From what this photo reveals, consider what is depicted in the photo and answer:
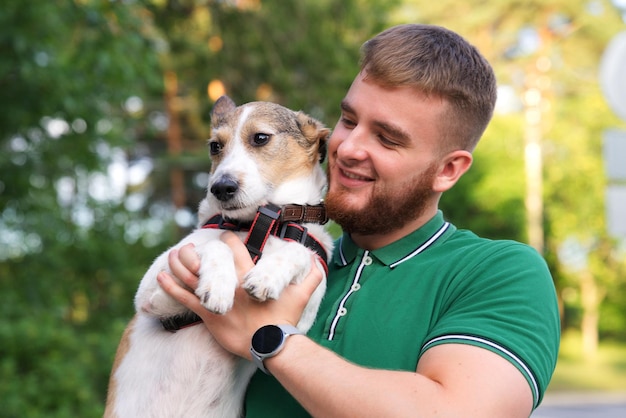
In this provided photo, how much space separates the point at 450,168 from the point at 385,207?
1.08 feet

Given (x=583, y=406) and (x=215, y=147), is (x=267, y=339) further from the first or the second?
(x=583, y=406)

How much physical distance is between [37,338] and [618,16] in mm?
27219

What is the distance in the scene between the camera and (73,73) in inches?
283

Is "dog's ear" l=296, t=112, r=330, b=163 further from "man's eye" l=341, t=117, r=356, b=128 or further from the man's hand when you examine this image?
the man's hand

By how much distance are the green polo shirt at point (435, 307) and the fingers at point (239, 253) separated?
348 millimetres

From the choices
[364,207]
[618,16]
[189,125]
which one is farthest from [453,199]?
[364,207]

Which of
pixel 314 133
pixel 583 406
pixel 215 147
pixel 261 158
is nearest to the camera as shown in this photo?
pixel 261 158

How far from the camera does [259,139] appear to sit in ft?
11.3

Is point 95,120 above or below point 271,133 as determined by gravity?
below

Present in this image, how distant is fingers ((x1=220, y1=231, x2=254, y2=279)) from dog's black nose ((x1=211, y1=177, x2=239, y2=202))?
198mm

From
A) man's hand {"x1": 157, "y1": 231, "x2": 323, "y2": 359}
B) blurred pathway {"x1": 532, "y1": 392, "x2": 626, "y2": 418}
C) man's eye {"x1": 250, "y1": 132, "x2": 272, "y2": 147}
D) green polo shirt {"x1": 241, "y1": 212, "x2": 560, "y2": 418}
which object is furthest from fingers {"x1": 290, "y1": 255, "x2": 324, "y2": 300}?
blurred pathway {"x1": 532, "y1": 392, "x2": 626, "y2": 418}

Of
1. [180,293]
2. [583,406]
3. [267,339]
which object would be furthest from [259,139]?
[583,406]

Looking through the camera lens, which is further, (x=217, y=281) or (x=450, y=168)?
(x=450, y=168)

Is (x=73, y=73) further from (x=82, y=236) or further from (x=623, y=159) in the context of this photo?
(x=623, y=159)
